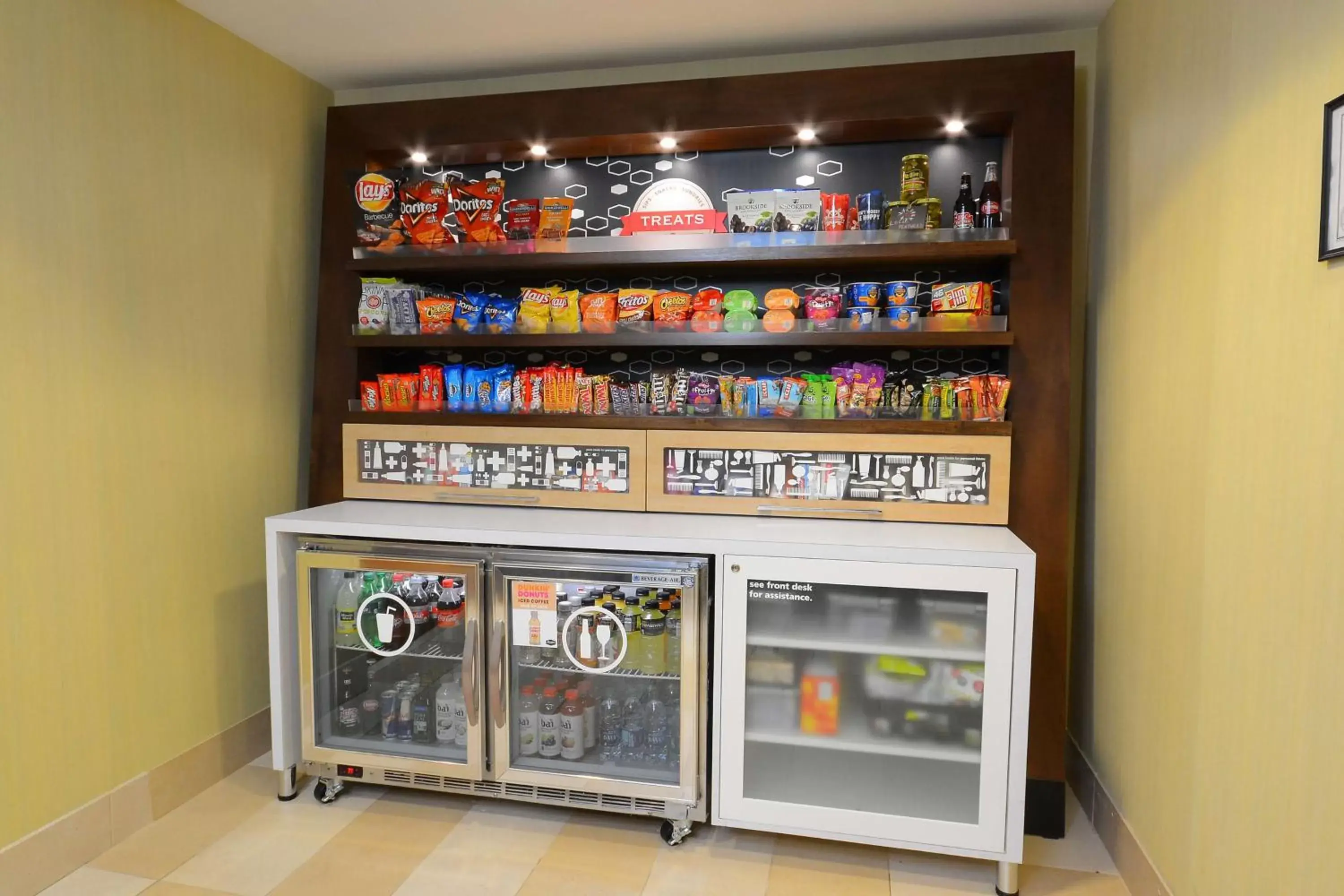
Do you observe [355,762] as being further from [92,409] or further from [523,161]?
[523,161]

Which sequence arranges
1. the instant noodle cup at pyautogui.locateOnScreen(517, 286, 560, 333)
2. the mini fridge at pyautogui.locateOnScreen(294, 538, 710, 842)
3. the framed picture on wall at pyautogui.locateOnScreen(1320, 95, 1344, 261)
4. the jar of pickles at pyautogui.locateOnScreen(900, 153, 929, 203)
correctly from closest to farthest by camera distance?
1. the framed picture on wall at pyautogui.locateOnScreen(1320, 95, 1344, 261)
2. the mini fridge at pyautogui.locateOnScreen(294, 538, 710, 842)
3. the jar of pickles at pyautogui.locateOnScreen(900, 153, 929, 203)
4. the instant noodle cup at pyautogui.locateOnScreen(517, 286, 560, 333)

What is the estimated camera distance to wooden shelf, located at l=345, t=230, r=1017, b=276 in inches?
93.9

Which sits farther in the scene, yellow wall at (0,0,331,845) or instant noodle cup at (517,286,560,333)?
instant noodle cup at (517,286,560,333)

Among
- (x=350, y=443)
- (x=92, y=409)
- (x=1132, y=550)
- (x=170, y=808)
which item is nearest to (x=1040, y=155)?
(x=1132, y=550)

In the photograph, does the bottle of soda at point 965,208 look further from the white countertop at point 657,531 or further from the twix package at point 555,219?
the twix package at point 555,219

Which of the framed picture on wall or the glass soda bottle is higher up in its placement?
the framed picture on wall

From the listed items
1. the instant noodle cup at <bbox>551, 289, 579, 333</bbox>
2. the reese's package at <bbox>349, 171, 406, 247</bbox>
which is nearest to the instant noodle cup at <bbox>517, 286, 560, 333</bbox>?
the instant noodle cup at <bbox>551, 289, 579, 333</bbox>

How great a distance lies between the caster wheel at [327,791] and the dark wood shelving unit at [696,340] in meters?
1.43

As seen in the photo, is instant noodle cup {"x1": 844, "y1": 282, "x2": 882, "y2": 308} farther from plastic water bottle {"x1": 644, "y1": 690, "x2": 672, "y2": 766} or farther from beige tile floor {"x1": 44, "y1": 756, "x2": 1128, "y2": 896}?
beige tile floor {"x1": 44, "y1": 756, "x2": 1128, "y2": 896}

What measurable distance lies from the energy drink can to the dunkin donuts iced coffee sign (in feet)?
1.47

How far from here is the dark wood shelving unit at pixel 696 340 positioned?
2.38 meters

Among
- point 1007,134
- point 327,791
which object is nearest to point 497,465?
point 327,791

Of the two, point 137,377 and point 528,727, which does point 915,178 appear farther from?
point 137,377

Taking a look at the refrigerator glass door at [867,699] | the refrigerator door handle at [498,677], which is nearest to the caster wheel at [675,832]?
the refrigerator glass door at [867,699]
